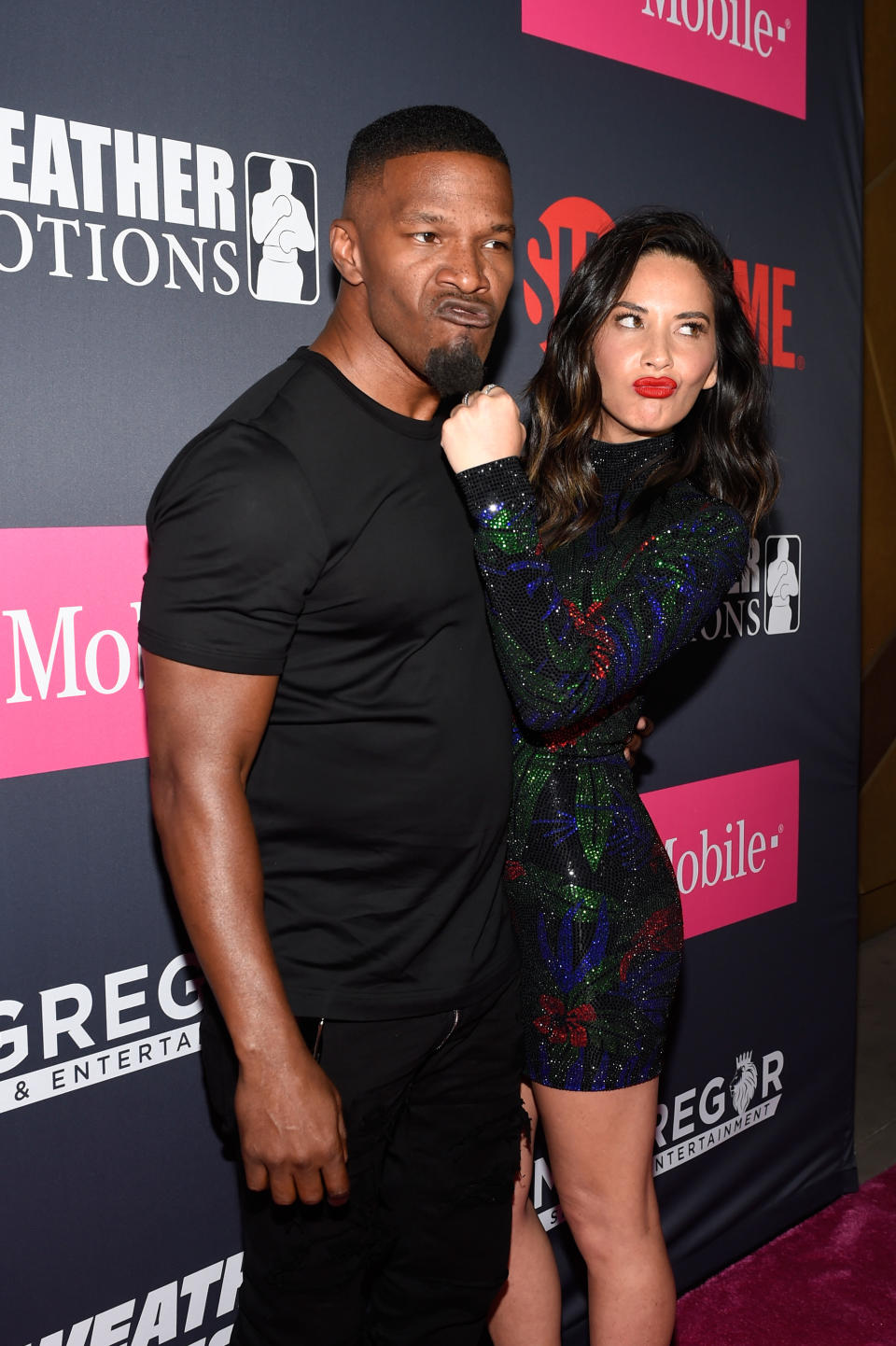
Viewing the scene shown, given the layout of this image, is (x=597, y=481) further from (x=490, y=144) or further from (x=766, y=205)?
(x=766, y=205)

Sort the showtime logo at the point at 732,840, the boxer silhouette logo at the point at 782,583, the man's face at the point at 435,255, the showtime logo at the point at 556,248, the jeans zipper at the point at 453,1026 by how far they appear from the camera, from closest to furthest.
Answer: the man's face at the point at 435,255 < the jeans zipper at the point at 453,1026 < the showtime logo at the point at 556,248 < the showtime logo at the point at 732,840 < the boxer silhouette logo at the point at 782,583

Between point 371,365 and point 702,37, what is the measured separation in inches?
58.3

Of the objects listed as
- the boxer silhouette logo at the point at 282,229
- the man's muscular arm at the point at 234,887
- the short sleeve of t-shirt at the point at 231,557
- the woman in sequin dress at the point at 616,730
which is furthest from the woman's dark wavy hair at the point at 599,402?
the man's muscular arm at the point at 234,887

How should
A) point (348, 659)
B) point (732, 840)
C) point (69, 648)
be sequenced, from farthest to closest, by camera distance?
point (732, 840), point (69, 648), point (348, 659)

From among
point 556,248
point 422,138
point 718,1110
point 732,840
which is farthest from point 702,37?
point 718,1110

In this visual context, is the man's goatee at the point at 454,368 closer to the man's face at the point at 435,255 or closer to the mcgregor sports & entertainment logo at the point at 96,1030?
the man's face at the point at 435,255

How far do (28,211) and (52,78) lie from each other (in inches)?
6.9

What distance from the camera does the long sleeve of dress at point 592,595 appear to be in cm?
141

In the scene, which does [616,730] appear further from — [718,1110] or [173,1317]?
[718,1110]

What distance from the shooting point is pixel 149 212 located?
63.5 inches

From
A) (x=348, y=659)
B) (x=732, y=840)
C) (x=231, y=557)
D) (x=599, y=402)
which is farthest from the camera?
(x=732, y=840)

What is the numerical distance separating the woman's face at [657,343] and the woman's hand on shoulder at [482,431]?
28 centimetres

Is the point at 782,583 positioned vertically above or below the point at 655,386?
below

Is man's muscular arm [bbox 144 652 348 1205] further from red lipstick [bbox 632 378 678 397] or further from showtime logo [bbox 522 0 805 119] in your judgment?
showtime logo [bbox 522 0 805 119]
